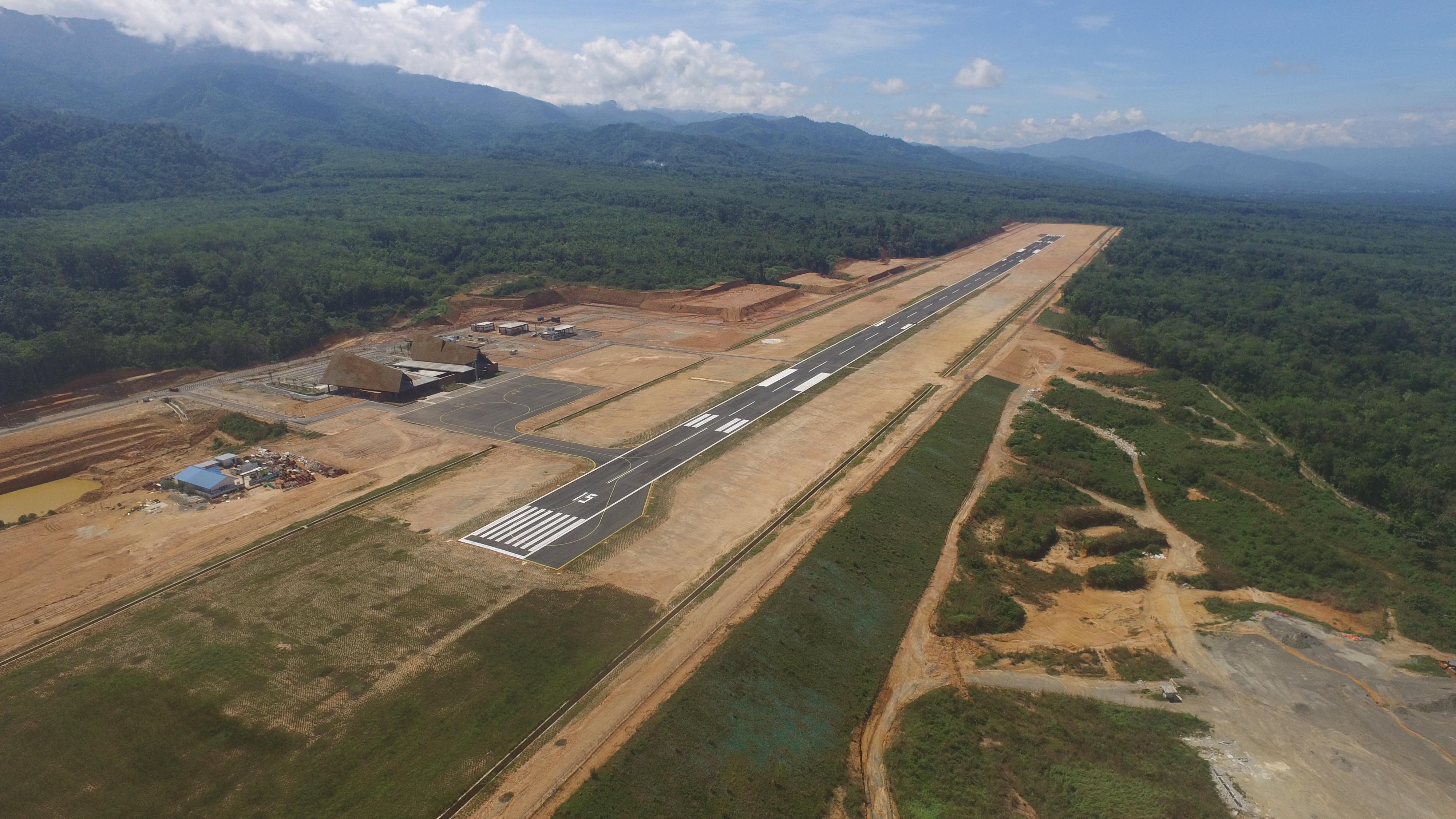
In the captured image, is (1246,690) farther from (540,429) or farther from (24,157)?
(24,157)

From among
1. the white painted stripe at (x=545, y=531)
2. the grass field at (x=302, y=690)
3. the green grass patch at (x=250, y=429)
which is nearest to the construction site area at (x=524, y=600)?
the grass field at (x=302, y=690)

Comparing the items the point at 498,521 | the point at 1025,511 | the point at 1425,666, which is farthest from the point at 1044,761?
the point at 498,521

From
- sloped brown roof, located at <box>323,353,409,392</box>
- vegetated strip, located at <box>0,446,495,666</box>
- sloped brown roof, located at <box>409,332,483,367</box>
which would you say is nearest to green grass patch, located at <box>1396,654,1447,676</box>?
vegetated strip, located at <box>0,446,495,666</box>

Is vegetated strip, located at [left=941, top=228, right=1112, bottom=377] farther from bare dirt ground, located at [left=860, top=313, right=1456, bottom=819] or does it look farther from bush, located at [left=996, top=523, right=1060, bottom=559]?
bare dirt ground, located at [left=860, top=313, right=1456, bottom=819]

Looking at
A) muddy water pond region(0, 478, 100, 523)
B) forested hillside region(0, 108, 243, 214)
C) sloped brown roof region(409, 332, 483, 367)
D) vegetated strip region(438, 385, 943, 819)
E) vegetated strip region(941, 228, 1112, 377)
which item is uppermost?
forested hillside region(0, 108, 243, 214)

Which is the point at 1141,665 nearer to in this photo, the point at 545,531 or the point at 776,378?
the point at 545,531

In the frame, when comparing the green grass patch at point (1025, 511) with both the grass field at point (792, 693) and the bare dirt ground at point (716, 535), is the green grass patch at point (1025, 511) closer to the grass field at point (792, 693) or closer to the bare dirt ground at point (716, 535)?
the grass field at point (792, 693)
